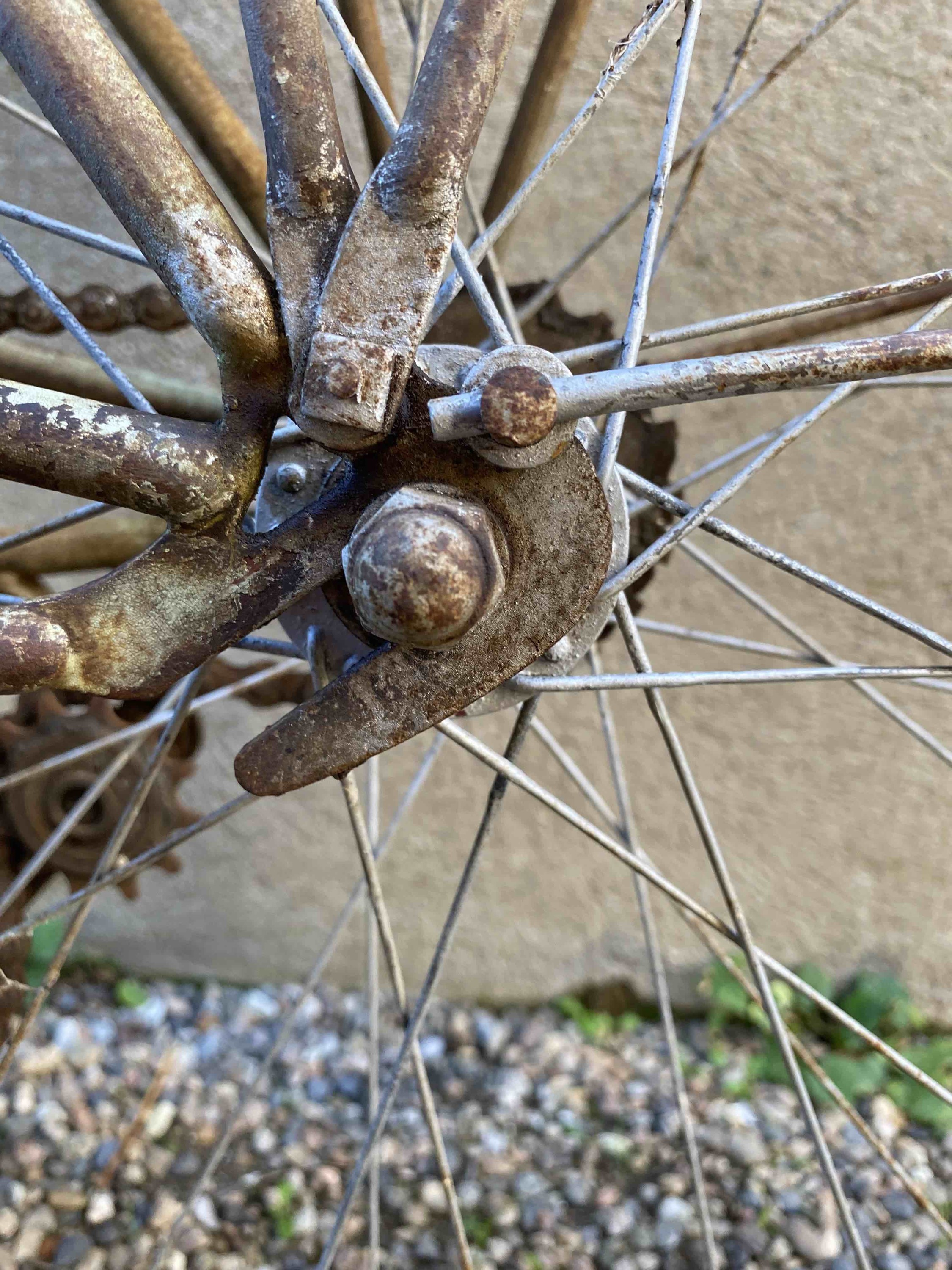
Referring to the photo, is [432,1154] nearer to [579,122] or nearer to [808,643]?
[808,643]

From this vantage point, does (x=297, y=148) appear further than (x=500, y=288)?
No

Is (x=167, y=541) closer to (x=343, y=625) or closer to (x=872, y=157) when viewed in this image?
(x=343, y=625)

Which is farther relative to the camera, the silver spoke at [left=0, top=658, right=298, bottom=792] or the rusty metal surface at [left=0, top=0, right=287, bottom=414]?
the silver spoke at [left=0, top=658, right=298, bottom=792]

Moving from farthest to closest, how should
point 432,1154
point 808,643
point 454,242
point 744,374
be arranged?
point 432,1154, point 808,643, point 454,242, point 744,374

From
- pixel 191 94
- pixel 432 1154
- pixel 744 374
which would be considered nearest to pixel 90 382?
pixel 191 94

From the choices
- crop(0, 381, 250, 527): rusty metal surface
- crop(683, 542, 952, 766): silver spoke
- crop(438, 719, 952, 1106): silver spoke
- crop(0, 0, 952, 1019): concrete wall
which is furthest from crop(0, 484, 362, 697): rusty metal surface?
crop(0, 0, 952, 1019): concrete wall

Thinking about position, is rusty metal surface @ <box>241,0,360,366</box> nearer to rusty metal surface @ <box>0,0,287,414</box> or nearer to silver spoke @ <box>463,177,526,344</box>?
rusty metal surface @ <box>0,0,287,414</box>
